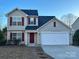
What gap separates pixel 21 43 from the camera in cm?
3316

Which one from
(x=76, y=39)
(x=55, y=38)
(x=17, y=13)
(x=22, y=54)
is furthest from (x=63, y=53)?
(x=17, y=13)

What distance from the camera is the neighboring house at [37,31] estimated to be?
33.0 metres

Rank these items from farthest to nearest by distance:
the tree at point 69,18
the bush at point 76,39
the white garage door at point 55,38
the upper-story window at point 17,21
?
the tree at point 69,18, the bush at point 76,39, the upper-story window at point 17,21, the white garage door at point 55,38

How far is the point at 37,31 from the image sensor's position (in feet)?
108

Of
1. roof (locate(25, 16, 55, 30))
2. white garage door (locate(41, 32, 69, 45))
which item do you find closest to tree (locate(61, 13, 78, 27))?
roof (locate(25, 16, 55, 30))

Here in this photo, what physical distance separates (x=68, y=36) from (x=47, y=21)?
196 inches

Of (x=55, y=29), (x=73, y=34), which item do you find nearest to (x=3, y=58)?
(x=55, y=29)

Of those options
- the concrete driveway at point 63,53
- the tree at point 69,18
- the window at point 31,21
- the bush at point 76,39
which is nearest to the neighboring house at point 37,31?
the window at point 31,21

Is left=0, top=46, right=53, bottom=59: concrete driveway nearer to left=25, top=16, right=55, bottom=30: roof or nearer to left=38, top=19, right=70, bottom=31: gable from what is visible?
left=25, top=16, right=55, bottom=30: roof

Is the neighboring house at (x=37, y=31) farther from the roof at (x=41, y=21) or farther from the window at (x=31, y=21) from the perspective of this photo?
the window at (x=31, y=21)

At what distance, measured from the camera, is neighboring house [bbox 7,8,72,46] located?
108 feet

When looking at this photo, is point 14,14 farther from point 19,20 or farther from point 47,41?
point 47,41

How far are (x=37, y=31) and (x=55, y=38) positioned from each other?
141 inches

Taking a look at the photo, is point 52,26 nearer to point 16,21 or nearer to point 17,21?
point 17,21
